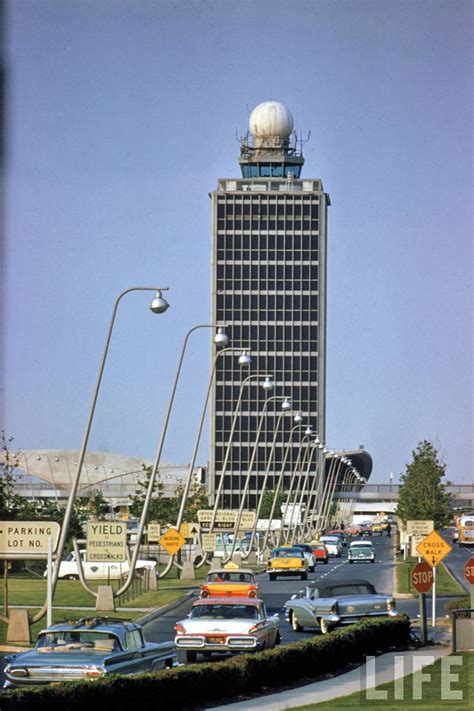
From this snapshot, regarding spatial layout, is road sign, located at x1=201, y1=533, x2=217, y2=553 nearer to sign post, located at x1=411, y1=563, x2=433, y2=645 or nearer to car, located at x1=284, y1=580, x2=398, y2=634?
car, located at x1=284, y1=580, x2=398, y2=634

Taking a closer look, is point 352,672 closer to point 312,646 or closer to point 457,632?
point 312,646

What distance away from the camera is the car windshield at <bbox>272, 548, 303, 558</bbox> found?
221 feet

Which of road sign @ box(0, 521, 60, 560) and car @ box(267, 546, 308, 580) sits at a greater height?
road sign @ box(0, 521, 60, 560)

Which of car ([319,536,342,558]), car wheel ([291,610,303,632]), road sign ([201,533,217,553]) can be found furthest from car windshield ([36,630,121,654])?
car ([319,536,342,558])

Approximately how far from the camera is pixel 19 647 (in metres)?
31.6

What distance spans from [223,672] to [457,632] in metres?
8.71

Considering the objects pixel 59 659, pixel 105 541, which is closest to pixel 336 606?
pixel 105 541

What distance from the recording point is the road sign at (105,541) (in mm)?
40562

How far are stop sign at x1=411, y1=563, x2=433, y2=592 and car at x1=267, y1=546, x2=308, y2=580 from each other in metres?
33.9

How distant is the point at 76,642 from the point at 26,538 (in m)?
10.4

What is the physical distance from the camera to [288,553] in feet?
222

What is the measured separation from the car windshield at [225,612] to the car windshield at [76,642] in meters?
7.15

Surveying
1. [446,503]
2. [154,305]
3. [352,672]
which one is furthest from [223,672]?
[446,503]

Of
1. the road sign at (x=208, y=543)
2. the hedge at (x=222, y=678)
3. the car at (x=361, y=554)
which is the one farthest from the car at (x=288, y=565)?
the hedge at (x=222, y=678)
